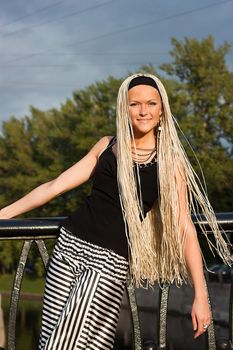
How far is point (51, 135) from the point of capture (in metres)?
43.8

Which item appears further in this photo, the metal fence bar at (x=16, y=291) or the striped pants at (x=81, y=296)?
the metal fence bar at (x=16, y=291)

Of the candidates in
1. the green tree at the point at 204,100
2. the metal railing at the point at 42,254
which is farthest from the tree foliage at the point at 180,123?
the metal railing at the point at 42,254

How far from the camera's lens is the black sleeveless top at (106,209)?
290 centimetres

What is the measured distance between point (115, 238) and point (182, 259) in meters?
0.29

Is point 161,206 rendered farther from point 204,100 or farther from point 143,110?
point 204,100

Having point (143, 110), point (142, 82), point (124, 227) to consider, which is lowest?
point (124, 227)

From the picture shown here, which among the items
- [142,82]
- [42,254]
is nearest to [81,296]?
[42,254]

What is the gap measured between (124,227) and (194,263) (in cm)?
30

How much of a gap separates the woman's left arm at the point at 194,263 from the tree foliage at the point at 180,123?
99.3ft

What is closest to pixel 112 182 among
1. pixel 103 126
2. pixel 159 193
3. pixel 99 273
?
pixel 159 193

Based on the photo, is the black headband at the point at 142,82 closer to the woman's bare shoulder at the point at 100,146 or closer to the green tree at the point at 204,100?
the woman's bare shoulder at the point at 100,146

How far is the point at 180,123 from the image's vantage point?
37062mm

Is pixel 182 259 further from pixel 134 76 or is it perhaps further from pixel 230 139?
pixel 230 139

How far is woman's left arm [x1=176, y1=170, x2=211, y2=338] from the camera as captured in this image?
2.85 metres
